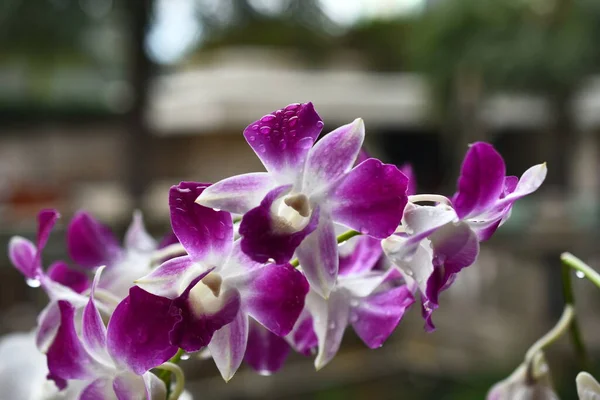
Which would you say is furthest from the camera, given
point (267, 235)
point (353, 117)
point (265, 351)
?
point (353, 117)

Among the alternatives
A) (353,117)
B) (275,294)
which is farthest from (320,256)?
(353,117)

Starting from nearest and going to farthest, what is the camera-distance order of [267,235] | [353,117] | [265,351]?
[267,235] < [265,351] < [353,117]

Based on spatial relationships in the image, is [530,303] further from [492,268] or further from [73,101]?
[73,101]

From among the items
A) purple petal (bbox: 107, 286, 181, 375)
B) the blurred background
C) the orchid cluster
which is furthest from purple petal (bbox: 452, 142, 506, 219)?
the blurred background

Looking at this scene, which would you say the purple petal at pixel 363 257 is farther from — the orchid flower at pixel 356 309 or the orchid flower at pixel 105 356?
the orchid flower at pixel 105 356

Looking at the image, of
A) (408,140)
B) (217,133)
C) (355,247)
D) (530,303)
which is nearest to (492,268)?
(530,303)

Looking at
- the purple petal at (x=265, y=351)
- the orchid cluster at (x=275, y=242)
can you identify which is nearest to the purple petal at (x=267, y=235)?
the orchid cluster at (x=275, y=242)

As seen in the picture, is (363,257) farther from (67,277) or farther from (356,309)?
(67,277)

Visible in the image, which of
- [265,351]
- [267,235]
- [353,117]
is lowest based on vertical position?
[353,117]
